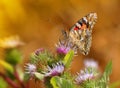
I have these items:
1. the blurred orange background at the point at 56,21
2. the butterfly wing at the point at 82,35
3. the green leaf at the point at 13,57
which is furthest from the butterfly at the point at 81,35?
the blurred orange background at the point at 56,21

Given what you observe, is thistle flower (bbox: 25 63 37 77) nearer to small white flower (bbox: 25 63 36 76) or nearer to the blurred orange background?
small white flower (bbox: 25 63 36 76)

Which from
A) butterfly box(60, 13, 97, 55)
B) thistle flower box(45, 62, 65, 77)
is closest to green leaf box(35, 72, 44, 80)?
thistle flower box(45, 62, 65, 77)

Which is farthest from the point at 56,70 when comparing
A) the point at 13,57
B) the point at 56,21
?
the point at 56,21

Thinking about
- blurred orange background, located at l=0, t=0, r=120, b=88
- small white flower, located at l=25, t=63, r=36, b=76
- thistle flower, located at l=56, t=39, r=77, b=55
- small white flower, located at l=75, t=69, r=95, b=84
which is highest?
blurred orange background, located at l=0, t=0, r=120, b=88

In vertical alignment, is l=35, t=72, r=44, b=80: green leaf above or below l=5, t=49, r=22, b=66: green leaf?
below

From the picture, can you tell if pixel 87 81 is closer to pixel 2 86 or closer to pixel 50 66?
pixel 50 66

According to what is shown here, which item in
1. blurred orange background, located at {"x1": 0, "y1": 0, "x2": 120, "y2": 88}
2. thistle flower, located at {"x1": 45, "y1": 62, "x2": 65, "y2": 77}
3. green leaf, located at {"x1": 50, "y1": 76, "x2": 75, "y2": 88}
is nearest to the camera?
green leaf, located at {"x1": 50, "y1": 76, "x2": 75, "y2": 88}

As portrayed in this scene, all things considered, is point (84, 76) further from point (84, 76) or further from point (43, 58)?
point (43, 58)

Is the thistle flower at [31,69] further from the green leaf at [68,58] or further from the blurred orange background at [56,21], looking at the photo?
the blurred orange background at [56,21]
